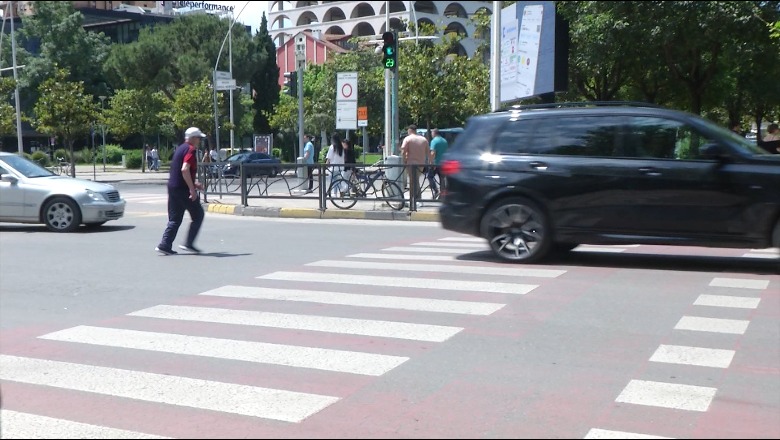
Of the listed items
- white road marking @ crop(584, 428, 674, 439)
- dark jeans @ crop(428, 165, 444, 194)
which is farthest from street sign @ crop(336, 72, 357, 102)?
white road marking @ crop(584, 428, 674, 439)

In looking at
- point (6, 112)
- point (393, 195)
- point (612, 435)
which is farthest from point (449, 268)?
point (6, 112)

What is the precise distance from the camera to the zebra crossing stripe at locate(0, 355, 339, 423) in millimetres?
5512

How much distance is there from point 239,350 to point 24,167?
1154cm

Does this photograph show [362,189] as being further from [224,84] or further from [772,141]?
[224,84]

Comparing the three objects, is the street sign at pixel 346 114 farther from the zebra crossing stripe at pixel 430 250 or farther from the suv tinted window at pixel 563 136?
the suv tinted window at pixel 563 136

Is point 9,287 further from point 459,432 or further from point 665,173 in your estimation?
point 665,173

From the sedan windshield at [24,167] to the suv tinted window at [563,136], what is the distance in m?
9.62

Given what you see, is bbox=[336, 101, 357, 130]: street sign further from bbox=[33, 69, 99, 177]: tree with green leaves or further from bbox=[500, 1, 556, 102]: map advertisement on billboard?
bbox=[33, 69, 99, 177]: tree with green leaves

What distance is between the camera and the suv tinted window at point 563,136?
429 inches

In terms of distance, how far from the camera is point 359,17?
324ft

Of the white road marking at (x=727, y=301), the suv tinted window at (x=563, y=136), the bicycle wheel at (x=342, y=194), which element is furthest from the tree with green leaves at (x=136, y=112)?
the white road marking at (x=727, y=301)

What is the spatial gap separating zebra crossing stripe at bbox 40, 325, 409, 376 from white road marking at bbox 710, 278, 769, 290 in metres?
4.58

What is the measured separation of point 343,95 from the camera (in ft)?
76.2

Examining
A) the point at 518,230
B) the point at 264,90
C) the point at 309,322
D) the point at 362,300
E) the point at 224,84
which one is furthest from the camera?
the point at 264,90
